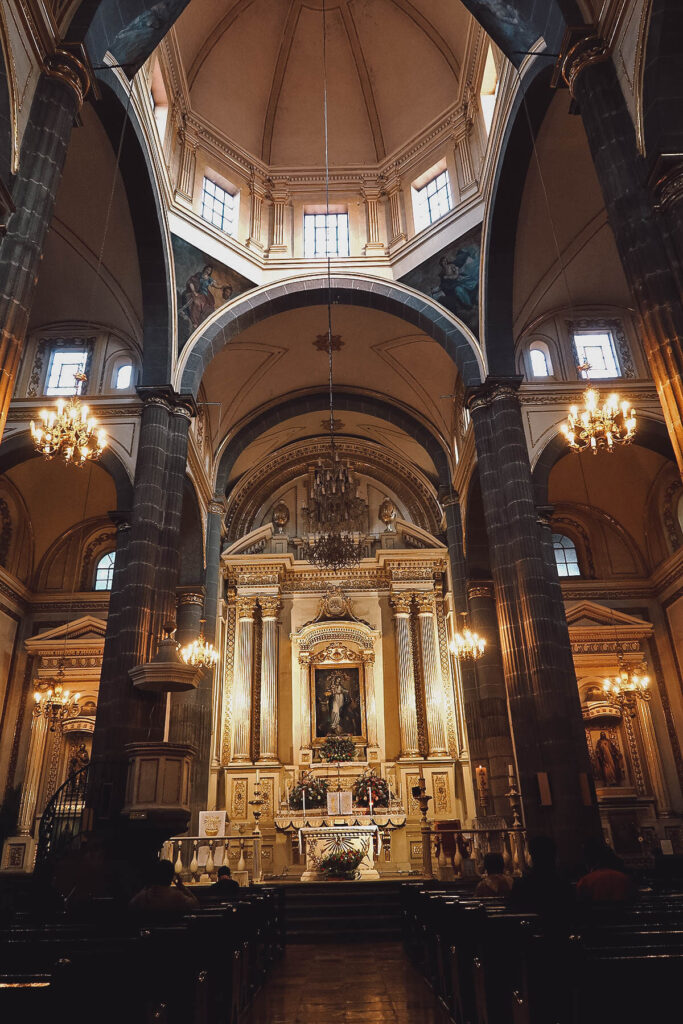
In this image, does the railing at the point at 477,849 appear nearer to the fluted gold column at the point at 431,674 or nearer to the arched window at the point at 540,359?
the fluted gold column at the point at 431,674

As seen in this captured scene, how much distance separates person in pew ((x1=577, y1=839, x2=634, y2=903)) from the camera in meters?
4.80

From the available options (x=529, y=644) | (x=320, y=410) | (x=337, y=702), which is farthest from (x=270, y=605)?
(x=529, y=644)

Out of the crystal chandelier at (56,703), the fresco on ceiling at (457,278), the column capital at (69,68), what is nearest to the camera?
the column capital at (69,68)

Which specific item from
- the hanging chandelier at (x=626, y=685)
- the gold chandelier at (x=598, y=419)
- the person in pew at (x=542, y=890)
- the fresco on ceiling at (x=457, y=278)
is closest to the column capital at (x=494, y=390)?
the fresco on ceiling at (x=457, y=278)

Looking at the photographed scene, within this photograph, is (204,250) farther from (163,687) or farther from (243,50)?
(163,687)

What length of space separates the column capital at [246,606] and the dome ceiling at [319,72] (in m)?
11.9

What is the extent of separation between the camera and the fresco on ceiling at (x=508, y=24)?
10688 mm

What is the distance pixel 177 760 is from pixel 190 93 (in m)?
14.8

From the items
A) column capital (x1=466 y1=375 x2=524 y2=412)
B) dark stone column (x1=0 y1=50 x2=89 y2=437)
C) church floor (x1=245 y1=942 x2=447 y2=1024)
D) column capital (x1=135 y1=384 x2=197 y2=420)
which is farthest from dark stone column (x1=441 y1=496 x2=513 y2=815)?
dark stone column (x1=0 y1=50 x2=89 y2=437)

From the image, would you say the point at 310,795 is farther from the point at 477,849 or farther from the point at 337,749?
the point at 477,849

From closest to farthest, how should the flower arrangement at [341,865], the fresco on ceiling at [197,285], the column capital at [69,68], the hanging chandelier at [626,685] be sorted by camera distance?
the column capital at [69,68], the flower arrangement at [341,865], the fresco on ceiling at [197,285], the hanging chandelier at [626,685]

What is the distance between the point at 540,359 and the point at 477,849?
10.2 metres

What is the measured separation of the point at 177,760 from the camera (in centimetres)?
989

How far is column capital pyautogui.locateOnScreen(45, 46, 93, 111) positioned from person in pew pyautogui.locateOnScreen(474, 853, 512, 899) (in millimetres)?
9413
